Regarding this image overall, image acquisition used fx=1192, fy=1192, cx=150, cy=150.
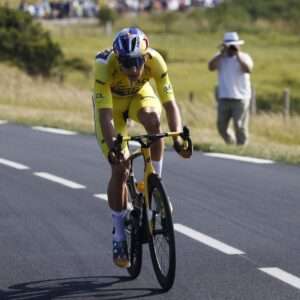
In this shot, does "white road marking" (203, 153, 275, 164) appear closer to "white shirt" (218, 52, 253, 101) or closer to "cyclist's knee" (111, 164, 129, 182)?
"white shirt" (218, 52, 253, 101)

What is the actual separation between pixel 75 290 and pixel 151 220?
67 centimetres

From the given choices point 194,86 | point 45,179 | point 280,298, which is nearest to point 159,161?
point 280,298

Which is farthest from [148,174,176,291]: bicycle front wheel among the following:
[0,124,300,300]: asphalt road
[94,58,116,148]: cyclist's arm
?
[94,58,116,148]: cyclist's arm

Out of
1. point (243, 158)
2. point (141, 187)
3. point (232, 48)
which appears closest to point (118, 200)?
point (141, 187)

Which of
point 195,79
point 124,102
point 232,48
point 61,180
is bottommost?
point 195,79

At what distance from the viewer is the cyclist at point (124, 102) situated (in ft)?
24.8

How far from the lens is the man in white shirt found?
55.7ft

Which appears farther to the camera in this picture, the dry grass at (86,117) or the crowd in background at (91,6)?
the crowd in background at (91,6)

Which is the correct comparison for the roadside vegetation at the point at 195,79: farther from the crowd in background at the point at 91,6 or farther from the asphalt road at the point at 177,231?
the crowd in background at the point at 91,6

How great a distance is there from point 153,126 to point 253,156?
7178 millimetres

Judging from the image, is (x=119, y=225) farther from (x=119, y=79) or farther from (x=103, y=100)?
(x=119, y=79)

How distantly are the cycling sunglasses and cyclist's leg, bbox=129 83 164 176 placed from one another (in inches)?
28.2

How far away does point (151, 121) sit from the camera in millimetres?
8219

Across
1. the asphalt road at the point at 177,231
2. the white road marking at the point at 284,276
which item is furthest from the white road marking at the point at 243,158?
the white road marking at the point at 284,276
